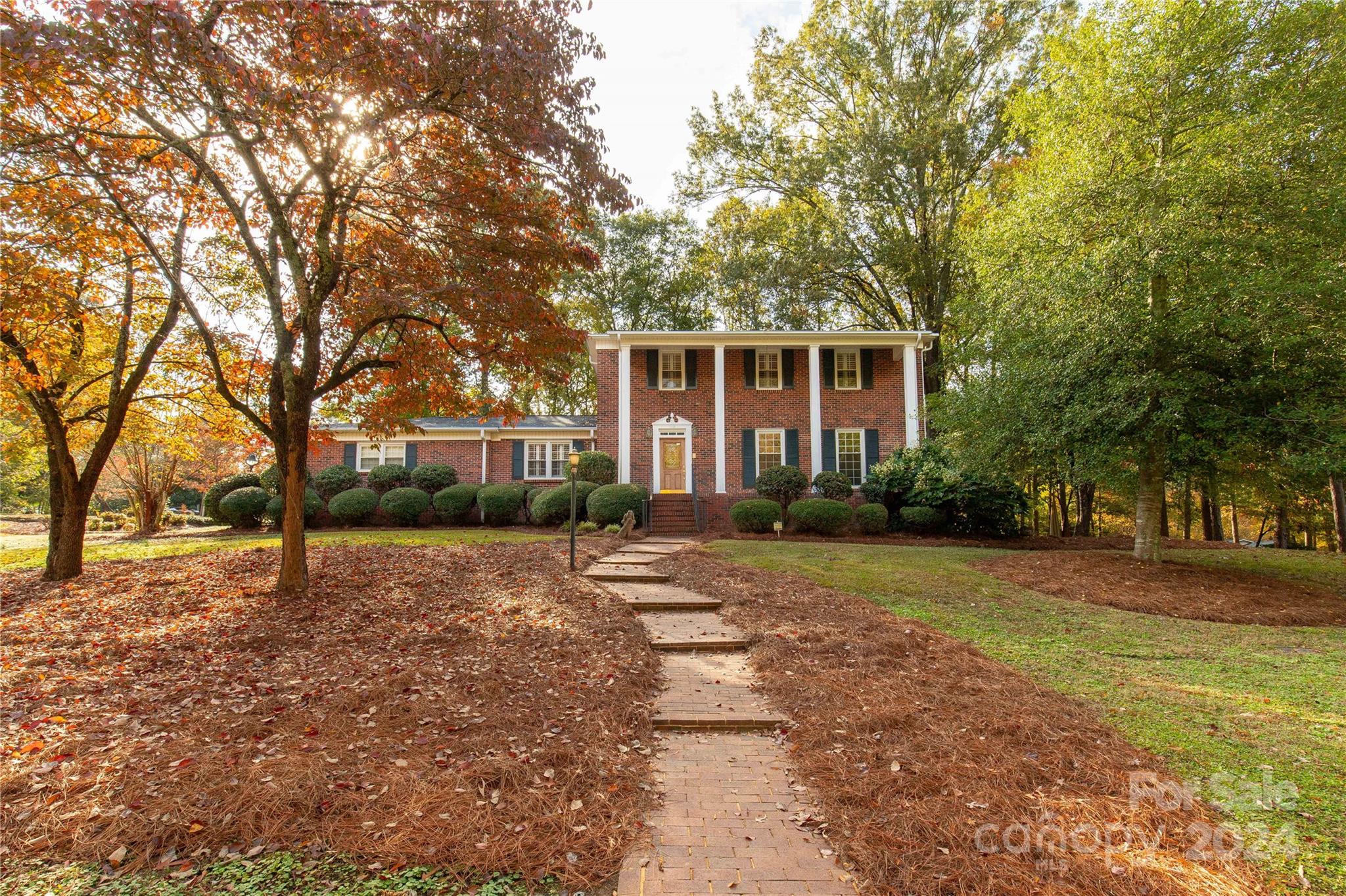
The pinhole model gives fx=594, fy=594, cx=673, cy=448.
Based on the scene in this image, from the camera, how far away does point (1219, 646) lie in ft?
20.6

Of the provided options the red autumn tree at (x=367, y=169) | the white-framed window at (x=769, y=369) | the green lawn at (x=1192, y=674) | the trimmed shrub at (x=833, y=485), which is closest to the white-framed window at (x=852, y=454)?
the trimmed shrub at (x=833, y=485)

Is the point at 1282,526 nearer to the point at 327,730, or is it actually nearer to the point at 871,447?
the point at 871,447

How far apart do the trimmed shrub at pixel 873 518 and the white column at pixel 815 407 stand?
217cm

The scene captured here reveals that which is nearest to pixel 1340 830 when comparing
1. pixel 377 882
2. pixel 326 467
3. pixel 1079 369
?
pixel 377 882

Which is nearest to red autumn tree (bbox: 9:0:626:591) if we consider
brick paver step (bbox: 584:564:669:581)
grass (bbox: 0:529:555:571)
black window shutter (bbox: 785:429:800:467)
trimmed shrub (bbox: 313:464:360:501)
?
brick paver step (bbox: 584:564:669:581)

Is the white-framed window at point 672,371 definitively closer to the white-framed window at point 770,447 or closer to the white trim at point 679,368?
the white trim at point 679,368

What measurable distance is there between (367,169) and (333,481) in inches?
518

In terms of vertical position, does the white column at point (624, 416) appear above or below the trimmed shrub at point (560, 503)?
above

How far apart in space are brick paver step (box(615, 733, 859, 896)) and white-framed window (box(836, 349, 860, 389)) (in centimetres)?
1493

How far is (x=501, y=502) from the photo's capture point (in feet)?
54.0

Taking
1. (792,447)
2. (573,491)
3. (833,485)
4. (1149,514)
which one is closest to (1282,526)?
(1149,514)

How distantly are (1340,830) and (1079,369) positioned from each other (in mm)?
→ 8439

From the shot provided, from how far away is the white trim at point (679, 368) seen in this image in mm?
17312

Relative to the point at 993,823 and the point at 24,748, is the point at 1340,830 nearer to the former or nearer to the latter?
the point at 993,823
